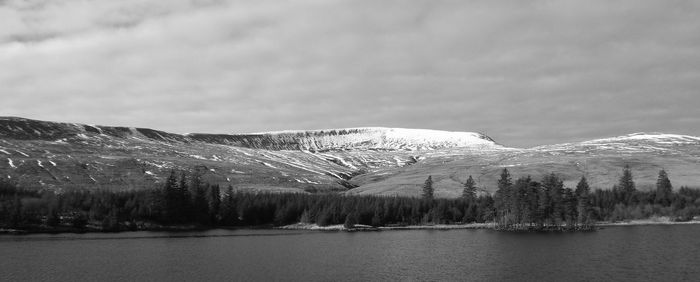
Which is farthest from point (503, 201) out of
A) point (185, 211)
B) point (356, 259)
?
point (356, 259)

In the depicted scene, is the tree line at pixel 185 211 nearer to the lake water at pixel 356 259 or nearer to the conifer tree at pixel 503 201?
the conifer tree at pixel 503 201

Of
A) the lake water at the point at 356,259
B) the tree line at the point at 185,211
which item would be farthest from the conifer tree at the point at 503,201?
the lake water at the point at 356,259

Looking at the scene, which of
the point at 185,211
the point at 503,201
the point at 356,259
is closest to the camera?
the point at 356,259

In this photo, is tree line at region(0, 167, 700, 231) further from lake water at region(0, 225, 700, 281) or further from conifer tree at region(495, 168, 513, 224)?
lake water at region(0, 225, 700, 281)

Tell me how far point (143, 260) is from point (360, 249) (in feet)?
123

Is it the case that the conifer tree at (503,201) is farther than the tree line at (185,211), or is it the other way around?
the conifer tree at (503,201)

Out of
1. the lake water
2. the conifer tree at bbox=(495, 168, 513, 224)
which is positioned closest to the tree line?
the conifer tree at bbox=(495, 168, 513, 224)

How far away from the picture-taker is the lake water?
80.4 m

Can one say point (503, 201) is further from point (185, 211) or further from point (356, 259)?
point (356, 259)

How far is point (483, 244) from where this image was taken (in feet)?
412

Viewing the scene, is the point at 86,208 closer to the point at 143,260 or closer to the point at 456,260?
the point at 143,260

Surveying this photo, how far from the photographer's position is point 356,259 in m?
99.4

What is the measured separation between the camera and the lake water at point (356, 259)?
8044cm

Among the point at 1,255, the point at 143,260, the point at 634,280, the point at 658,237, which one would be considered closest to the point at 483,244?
the point at 658,237
